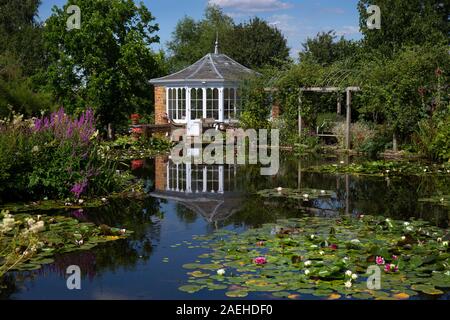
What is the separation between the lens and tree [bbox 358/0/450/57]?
30.5 m

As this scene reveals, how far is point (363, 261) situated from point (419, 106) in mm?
12122

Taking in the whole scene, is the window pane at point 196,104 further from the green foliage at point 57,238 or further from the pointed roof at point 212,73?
the green foliage at point 57,238

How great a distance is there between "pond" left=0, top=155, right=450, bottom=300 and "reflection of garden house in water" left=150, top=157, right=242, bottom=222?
2cm

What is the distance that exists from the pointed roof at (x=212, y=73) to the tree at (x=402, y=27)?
9.21 metres

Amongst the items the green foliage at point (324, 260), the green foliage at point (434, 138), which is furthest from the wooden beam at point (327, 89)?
the green foliage at point (324, 260)

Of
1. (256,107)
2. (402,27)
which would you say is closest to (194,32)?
(402,27)

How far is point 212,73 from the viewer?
79.5ft

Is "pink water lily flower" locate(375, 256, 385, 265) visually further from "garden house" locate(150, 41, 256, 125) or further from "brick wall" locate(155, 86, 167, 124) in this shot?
"brick wall" locate(155, 86, 167, 124)

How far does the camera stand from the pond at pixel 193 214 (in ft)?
18.4

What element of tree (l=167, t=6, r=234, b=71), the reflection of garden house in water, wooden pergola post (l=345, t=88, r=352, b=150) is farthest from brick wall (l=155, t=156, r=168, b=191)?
tree (l=167, t=6, r=234, b=71)

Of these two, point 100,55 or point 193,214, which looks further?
point 100,55

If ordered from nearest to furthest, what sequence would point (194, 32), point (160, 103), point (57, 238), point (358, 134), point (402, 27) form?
point (57, 238) < point (358, 134) < point (160, 103) < point (402, 27) < point (194, 32)

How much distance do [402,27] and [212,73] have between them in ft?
40.6

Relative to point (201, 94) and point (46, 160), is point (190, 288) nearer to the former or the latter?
point (46, 160)
